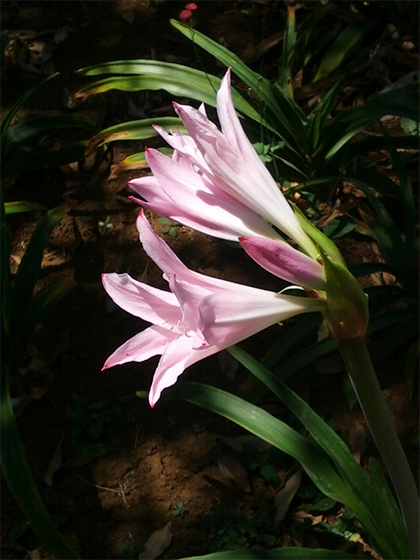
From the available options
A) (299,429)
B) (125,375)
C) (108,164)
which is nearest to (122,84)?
(108,164)

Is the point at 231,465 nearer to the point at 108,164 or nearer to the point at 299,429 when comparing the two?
the point at 299,429

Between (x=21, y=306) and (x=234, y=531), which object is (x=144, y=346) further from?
(x=21, y=306)

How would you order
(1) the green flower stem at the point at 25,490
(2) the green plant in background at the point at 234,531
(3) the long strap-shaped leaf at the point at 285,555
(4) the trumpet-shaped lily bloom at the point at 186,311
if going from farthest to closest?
1. (2) the green plant in background at the point at 234,531
2. (1) the green flower stem at the point at 25,490
3. (3) the long strap-shaped leaf at the point at 285,555
4. (4) the trumpet-shaped lily bloom at the point at 186,311

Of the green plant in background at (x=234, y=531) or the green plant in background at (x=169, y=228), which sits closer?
the green plant in background at (x=234, y=531)

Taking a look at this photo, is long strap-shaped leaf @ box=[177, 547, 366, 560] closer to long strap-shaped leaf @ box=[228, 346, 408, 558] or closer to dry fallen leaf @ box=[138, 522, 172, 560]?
long strap-shaped leaf @ box=[228, 346, 408, 558]

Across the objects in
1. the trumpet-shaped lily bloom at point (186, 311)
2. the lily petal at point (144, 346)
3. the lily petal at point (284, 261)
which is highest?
the lily petal at point (284, 261)

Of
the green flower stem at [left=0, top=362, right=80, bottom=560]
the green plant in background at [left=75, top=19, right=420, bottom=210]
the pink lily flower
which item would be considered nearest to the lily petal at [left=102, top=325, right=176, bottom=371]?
the pink lily flower

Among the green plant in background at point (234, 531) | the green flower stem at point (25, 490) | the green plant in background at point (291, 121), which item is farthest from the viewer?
the green plant in background at point (291, 121)

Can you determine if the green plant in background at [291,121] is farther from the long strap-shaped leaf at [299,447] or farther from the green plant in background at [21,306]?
the long strap-shaped leaf at [299,447]

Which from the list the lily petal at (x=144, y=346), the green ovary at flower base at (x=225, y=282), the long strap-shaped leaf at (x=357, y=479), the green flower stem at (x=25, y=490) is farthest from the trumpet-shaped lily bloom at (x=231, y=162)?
the green flower stem at (x=25, y=490)
